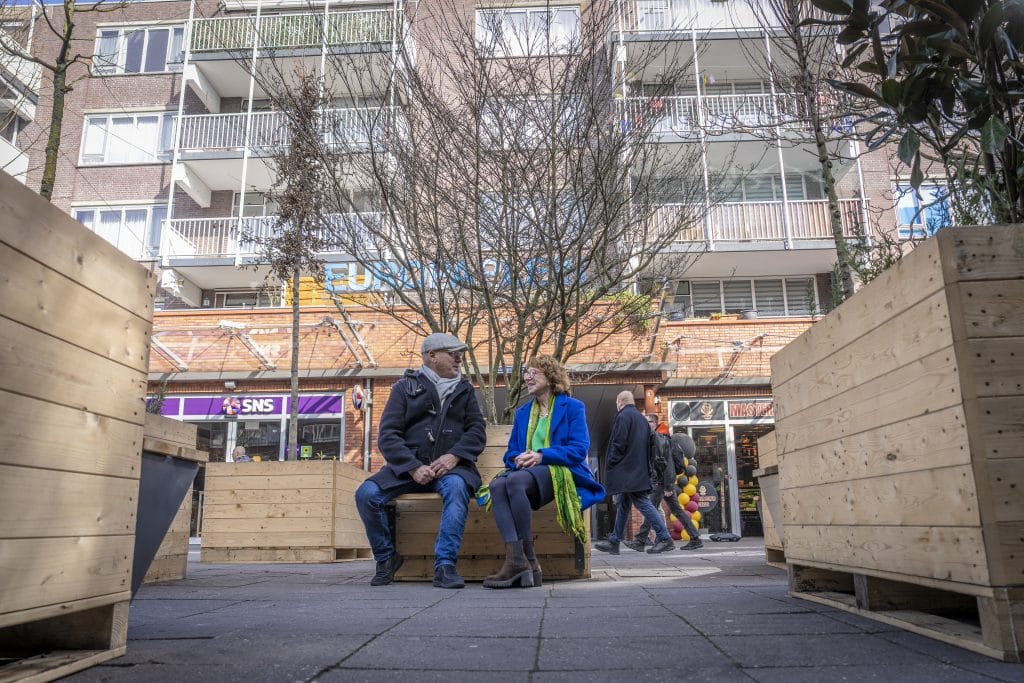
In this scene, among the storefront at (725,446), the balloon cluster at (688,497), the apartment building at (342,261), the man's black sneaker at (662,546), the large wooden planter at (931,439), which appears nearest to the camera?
the large wooden planter at (931,439)

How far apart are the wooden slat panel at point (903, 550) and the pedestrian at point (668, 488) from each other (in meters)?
6.29

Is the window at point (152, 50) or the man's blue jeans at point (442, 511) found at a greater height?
the window at point (152, 50)

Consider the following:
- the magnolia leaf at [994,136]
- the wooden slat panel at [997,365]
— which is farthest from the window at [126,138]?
the wooden slat panel at [997,365]

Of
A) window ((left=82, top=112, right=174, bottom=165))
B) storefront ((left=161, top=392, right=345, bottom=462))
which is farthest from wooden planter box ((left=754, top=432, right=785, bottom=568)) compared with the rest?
window ((left=82, top=112, right=174, bottom=165))

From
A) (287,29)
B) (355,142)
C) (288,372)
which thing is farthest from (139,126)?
(355,142)

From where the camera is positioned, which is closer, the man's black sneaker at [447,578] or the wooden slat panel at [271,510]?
the man's black sneaker at [447,578]

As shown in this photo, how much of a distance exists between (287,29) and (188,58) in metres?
4.26

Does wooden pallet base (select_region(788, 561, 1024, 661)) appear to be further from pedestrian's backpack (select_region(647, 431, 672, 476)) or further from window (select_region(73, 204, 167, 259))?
window (select_region(73, 204, 167, 259))

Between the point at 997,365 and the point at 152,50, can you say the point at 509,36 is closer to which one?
the point at 997,365

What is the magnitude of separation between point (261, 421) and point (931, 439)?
53.4 feet

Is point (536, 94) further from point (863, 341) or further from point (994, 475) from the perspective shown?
point (994, 475)

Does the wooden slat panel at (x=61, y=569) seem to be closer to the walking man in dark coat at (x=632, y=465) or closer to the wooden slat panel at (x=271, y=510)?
the wooden slat panel at (x=271, y=510)

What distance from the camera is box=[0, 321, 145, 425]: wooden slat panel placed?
223 centimetres

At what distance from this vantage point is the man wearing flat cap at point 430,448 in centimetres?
546
